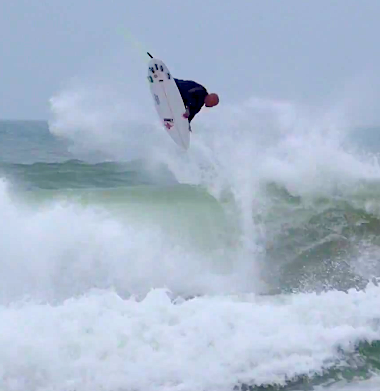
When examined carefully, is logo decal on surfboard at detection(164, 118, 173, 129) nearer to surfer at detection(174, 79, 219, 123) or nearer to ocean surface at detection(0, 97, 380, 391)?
surfer at detection(174, 79, 219, 123)

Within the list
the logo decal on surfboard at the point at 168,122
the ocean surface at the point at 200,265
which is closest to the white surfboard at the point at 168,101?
the logo decal on surfboard at the point at 168,122

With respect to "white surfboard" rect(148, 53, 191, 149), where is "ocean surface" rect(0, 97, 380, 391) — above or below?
below

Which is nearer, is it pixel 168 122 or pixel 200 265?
pixel 200 265

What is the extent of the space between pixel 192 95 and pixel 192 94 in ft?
0.06

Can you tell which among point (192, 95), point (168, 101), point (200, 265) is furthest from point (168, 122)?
point (200, 265)

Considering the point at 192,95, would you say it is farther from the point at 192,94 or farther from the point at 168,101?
the point at 168,101

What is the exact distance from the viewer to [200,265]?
9445 mm

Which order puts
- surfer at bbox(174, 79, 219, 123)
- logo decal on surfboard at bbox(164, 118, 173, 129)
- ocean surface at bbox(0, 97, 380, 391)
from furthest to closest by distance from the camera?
logo decal on surfboard at bbox(164, 118, 173, 129)
surfer at bbox(174, 79, 219, 123)
ocean surface at bbox(0, 97, 380, 391)

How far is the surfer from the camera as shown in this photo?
9758mm

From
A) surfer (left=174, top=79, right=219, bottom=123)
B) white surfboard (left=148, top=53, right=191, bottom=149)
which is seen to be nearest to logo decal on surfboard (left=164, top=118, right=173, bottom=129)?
white surfboard (left=148, top=53, right=191, bottom=149)

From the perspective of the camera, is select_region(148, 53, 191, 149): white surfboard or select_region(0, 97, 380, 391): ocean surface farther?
select_region(148, 53, 191, 149): white surfboard

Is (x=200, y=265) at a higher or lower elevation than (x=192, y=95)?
lower

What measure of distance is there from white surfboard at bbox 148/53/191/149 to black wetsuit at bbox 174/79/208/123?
0.09 meters

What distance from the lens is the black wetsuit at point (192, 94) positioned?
9.77 metres
